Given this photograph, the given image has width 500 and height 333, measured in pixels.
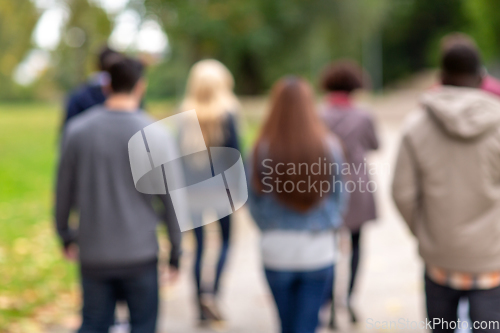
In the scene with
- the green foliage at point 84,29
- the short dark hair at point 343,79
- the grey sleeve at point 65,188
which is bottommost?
the green foliage at point 84,29

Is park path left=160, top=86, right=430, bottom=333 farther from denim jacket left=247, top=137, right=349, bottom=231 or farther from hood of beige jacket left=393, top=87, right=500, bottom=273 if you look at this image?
hood of beige jacket left=393, top=87, right=500, bottom=273

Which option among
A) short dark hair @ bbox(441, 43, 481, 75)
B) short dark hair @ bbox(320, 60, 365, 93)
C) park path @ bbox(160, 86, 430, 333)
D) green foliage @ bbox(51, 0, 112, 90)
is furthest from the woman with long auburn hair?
green foliage @ bbox(51, 0, 112, 90)

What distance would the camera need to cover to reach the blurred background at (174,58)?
217 inches

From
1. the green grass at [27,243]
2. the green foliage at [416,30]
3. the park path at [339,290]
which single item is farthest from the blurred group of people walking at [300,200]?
the green foliage at [416,30]

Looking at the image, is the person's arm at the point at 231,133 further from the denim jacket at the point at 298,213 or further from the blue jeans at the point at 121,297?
the blue jeans at the point at 121,297

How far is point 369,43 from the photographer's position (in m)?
45.8

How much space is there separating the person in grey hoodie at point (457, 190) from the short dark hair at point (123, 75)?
1.51 meters

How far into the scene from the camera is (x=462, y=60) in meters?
2.70

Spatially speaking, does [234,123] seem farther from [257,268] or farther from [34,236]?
A: [34,236]

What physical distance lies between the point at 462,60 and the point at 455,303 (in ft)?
4.15

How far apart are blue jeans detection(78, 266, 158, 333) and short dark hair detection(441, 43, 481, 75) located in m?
1.94

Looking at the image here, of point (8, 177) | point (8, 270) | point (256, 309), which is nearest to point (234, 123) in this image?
point (256, 309)

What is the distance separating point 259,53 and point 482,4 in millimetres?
14498

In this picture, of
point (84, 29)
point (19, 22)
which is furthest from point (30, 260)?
point (19, 22)
